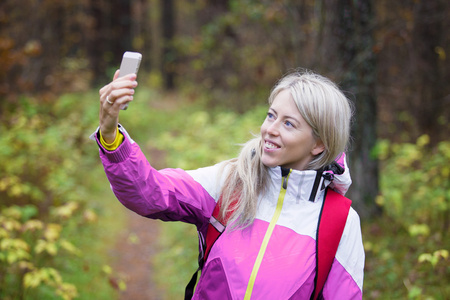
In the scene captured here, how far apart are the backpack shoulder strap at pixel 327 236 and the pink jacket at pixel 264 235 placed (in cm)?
3

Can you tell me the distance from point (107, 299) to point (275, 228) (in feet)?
11.4

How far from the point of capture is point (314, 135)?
217 centimetres

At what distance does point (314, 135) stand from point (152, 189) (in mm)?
854

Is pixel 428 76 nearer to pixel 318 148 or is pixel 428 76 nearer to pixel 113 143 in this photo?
pixel 318 148

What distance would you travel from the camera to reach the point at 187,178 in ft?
6.92

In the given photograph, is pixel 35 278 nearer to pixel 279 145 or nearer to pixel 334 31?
pixel 279 145

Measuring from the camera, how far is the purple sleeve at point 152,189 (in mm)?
1783

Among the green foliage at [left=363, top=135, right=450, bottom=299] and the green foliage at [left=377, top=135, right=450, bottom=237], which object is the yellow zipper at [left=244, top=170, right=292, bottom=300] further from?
the green foliage at [left=377, top=135, right=450, bottom=237]

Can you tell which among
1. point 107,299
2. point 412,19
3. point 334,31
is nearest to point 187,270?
point 107,299

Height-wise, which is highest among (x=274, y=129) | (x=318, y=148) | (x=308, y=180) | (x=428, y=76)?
(x=274, y=129)

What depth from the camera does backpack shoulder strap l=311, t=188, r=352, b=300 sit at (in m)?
2.00

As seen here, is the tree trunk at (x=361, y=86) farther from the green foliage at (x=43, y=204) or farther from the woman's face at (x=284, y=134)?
the green foliage at (x=43, y=204)

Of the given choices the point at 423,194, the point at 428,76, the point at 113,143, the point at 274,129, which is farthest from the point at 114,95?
the point at 428,76

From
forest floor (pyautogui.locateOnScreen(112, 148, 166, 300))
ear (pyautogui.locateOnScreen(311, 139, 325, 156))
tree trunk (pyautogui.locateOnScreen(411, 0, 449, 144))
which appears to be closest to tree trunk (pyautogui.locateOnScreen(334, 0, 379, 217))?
tree trunk (pyautogui.locateOnScreen(411, 0, 449, 144))
